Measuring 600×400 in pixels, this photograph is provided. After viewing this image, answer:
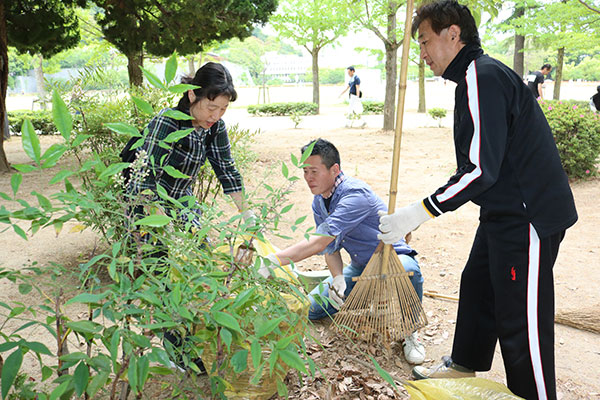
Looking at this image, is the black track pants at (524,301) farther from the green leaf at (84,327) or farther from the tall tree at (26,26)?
the tall tree at (26,26)

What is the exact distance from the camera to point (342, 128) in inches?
547

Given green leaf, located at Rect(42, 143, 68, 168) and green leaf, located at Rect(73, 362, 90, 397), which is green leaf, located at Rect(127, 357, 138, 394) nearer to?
green leaf, located at Rect(73, 362, 90, 397)

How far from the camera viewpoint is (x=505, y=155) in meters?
1.79

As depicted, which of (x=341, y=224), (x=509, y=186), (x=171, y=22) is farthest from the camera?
(x=171, y=22)

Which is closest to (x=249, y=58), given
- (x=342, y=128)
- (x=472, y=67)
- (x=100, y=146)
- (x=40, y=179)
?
(x=342, y=128)

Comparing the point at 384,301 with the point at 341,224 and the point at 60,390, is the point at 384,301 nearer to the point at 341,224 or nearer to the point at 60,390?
the point at 341,224

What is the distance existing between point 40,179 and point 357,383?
246 inches

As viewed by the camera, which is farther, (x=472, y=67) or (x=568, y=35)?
(x=568, y=35)

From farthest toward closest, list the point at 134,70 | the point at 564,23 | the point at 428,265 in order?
the point at 564,23, the point at 134,70, the point at 428,265

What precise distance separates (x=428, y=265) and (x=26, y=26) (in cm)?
667

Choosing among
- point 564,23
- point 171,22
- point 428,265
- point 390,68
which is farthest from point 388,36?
point 428,265

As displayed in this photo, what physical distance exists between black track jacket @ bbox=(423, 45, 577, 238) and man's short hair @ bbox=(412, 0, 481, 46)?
80mm

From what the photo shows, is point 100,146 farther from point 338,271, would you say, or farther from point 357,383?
point 357,383

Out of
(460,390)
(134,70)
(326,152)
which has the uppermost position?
(134,70)
